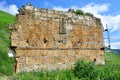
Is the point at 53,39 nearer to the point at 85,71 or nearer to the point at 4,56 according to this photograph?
the point at 85,71

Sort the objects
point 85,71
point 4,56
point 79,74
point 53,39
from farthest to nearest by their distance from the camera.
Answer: point 4,56, point 53,39, point 85,71, point 79,74

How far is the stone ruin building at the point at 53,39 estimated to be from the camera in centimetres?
1220

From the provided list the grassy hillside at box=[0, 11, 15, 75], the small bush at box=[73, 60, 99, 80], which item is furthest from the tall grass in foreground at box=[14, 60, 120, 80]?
the grassy hillside at box=[0, 11, 15, 75]

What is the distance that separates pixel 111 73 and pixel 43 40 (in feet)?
13.1

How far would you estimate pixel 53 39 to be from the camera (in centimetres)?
1309

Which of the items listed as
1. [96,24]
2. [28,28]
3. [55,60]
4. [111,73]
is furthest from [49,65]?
[96,24]

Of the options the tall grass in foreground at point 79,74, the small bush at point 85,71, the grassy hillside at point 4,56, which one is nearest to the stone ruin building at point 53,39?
the tall grass in foreground at point 79,74

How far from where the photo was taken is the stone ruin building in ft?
40.0

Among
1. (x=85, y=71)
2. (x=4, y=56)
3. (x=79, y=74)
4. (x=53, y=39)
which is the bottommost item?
(x=79, y=74)

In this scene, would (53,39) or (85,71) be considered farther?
(53,39)

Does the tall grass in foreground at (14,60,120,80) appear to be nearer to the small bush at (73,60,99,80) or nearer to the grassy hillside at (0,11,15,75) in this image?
the small bush at (73,60,99,80)

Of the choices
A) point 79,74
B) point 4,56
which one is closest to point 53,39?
point 79,74

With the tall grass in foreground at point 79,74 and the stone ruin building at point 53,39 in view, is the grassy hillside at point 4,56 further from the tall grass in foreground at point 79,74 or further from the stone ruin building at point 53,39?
the tall grass in foreground at point 79,74

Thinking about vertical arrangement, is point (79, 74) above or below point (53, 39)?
below
